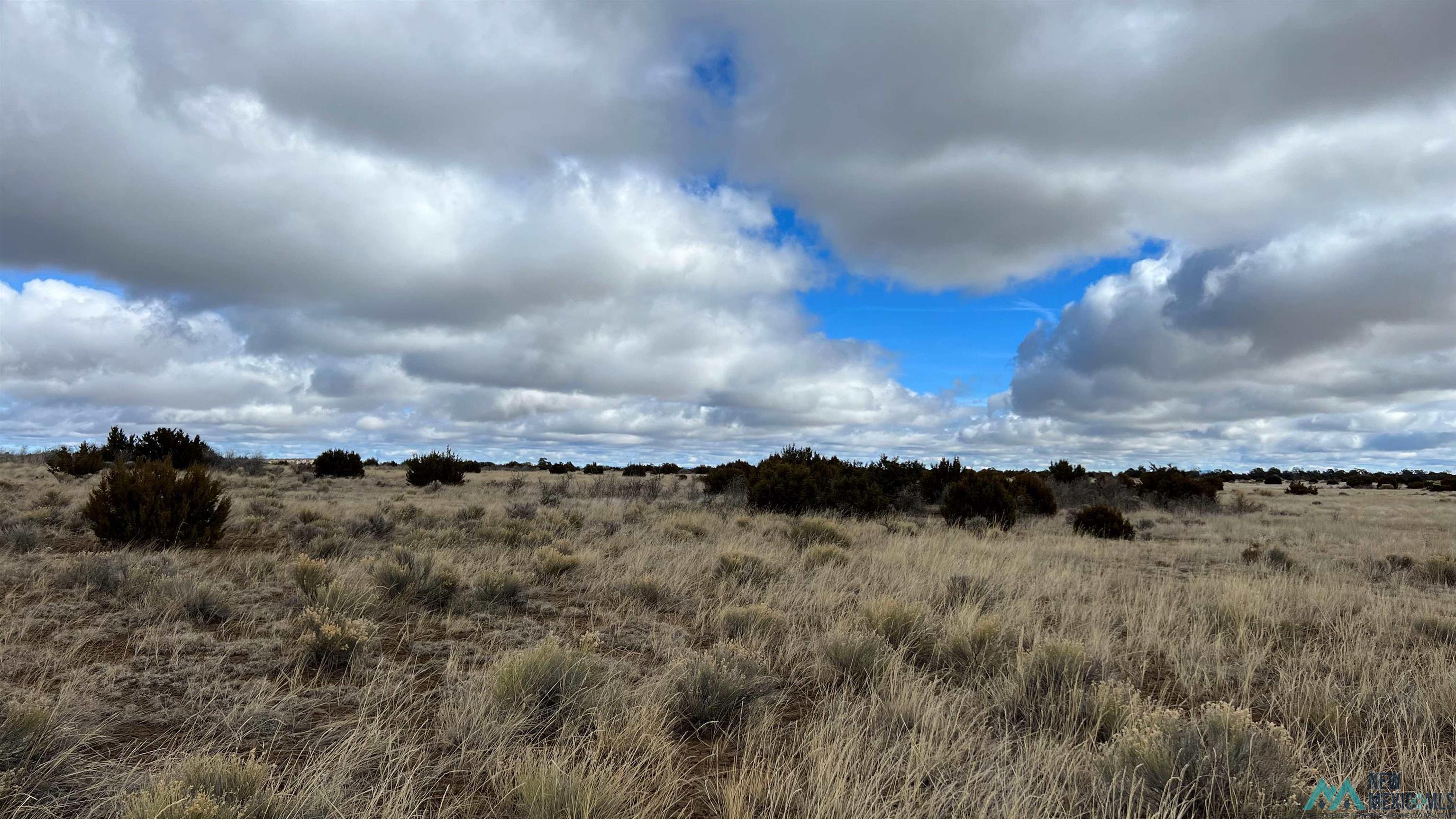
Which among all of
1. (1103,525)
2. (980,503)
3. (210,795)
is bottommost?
(210,795)

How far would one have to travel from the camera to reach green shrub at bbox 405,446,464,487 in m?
28.0

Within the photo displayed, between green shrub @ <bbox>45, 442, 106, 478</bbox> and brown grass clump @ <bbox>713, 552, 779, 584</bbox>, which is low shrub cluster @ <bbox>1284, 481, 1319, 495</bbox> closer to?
brown grass clump @ <bbox>713, 552, 779, 584</bbox>

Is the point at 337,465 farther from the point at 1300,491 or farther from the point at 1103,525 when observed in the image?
the point at 1300,491

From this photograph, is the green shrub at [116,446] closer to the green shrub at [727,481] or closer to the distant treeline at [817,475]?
the distant treeline at [817,475]

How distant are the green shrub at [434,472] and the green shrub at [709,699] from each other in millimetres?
25539

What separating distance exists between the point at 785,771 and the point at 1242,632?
562 cm

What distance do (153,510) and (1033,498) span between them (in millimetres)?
22204

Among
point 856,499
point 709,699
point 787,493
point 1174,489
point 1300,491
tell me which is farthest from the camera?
point 1300,491

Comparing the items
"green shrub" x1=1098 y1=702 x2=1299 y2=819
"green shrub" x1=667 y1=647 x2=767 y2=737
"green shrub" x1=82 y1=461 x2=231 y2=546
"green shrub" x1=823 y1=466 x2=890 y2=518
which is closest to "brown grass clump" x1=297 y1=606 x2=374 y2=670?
"green shrub" x1=667 y1=647 x2=767 y2=737

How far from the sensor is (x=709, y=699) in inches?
183

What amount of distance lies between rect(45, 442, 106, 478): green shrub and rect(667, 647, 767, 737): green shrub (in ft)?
91.1

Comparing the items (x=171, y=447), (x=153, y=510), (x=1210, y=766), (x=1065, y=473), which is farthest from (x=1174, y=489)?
(x=171, y=447)

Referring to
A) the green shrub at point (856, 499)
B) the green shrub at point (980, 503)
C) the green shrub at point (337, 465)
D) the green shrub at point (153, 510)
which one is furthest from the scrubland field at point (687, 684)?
the green shrub at point (337, 465)

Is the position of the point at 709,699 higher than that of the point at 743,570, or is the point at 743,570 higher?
the point at 743,570
